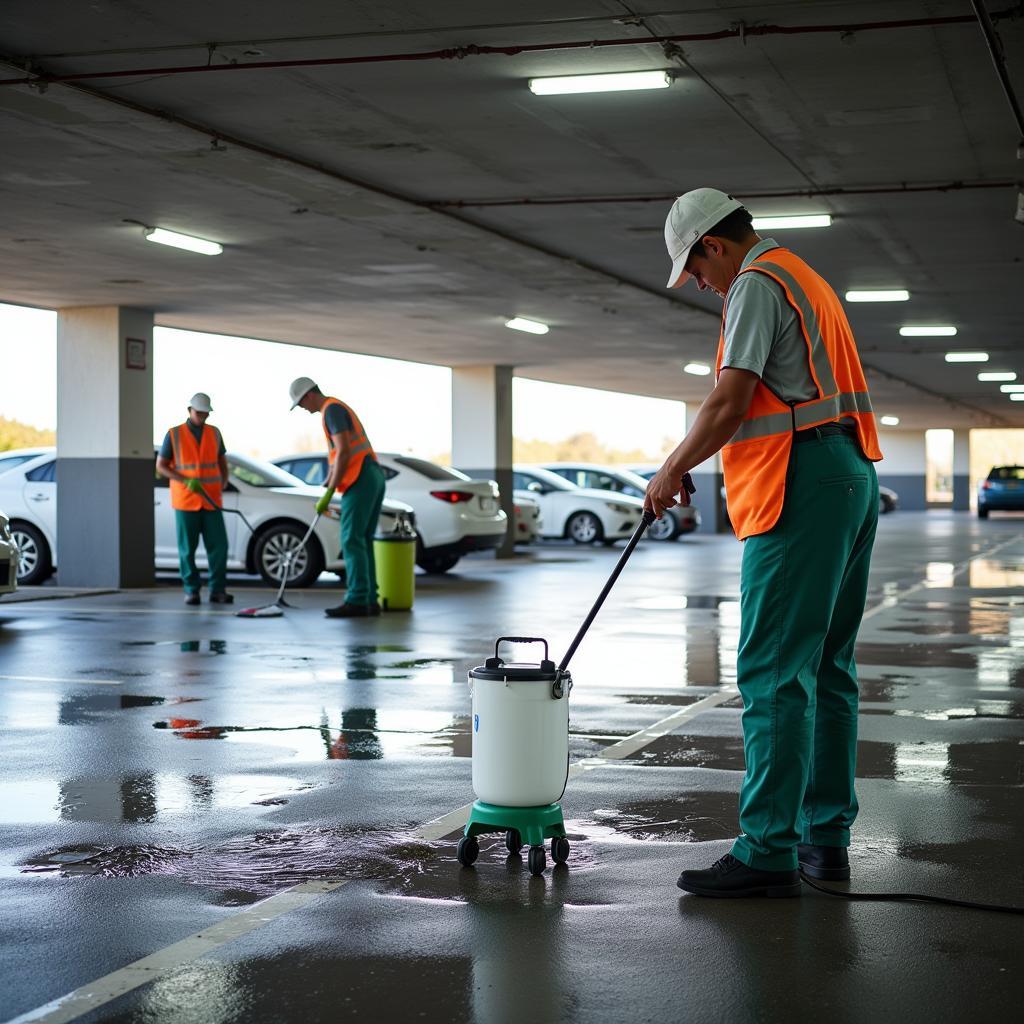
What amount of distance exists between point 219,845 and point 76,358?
14.7 meters

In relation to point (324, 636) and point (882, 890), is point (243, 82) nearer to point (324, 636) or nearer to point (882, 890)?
point (324, 636)

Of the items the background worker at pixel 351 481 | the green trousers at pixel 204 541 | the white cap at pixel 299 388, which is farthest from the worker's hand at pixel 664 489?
the green trousers at pixel 204 541

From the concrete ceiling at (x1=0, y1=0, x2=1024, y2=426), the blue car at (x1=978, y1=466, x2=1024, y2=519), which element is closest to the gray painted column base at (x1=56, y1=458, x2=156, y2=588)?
the concrete ceiling at (x1=0, y1=0, x2=1024, y2=426)

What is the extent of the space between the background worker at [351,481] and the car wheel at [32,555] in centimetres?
649

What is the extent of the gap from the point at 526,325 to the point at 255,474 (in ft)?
20.3

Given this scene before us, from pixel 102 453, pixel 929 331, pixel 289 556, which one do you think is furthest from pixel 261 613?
pixel 929 331

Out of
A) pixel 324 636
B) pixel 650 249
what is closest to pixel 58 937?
pixel 324 636

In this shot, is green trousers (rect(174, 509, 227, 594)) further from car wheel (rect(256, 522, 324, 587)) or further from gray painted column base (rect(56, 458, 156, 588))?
gray painted column base (rect(56, 458, 156, 588))

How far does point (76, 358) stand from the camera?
18844 mm

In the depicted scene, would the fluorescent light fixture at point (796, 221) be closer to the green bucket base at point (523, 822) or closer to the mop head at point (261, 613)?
the mop head at point (261, 613)

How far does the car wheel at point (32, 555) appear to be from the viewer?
61.6 ft

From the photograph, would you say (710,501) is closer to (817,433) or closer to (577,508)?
(577,508)

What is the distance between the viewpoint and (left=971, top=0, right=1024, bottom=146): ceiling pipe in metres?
7.82

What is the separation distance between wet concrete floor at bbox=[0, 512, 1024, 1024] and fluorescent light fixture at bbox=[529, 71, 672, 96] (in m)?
3.75
